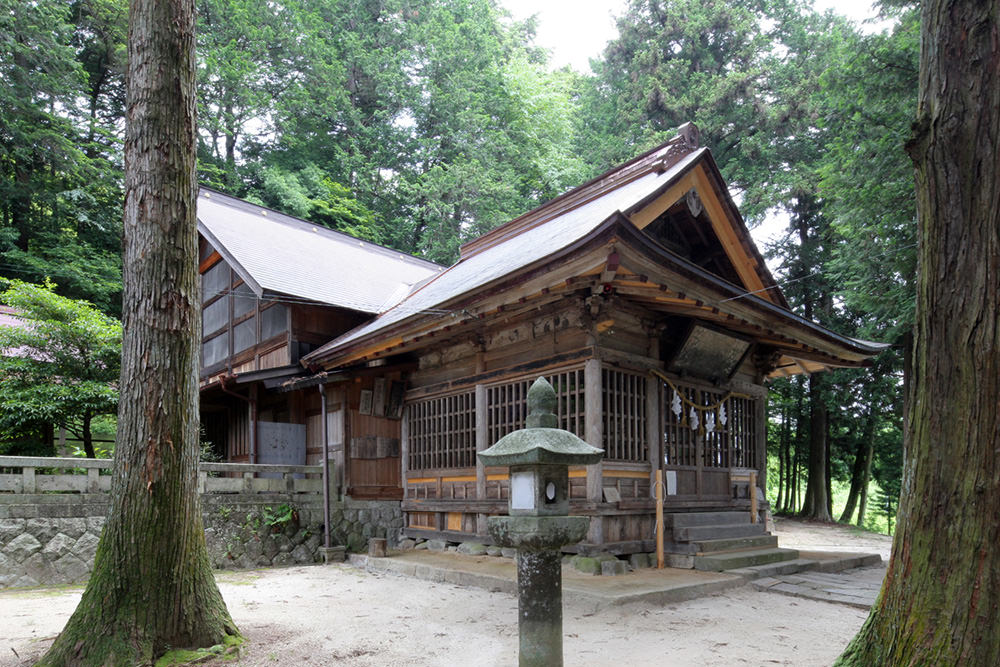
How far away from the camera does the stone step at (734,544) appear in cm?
868

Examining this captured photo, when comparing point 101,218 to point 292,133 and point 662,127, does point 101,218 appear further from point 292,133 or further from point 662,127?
point 662,127

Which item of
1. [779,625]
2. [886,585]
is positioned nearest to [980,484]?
[886,585]

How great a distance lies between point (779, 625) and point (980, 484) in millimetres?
3370

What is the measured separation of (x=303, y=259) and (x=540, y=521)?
1277 cm

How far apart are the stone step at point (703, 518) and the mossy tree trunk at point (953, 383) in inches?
209

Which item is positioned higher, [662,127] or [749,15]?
[749,15]

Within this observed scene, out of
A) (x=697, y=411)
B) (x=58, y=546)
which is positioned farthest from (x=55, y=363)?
(x=697, y=411)

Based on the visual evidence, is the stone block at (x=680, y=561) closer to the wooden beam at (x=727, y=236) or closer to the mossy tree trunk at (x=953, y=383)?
the wooden beam at (x=727, y=236)

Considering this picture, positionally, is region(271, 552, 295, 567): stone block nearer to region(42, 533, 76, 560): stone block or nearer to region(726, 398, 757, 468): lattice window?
region(42, 533, 76, 560): stone block

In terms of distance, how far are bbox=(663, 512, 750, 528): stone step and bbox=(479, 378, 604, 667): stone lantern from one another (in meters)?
4.76

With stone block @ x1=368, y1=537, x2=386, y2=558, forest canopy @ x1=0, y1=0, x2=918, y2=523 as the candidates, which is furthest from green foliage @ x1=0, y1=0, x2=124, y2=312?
stone block @ x1=368, y1=537, x2=386, y2=558

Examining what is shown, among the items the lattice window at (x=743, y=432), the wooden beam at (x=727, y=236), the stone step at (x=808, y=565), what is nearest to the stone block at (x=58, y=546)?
the stone step at (x=808, y=565)

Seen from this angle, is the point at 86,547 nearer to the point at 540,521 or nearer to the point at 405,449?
the point at 405,449

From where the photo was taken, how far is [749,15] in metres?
23.5
